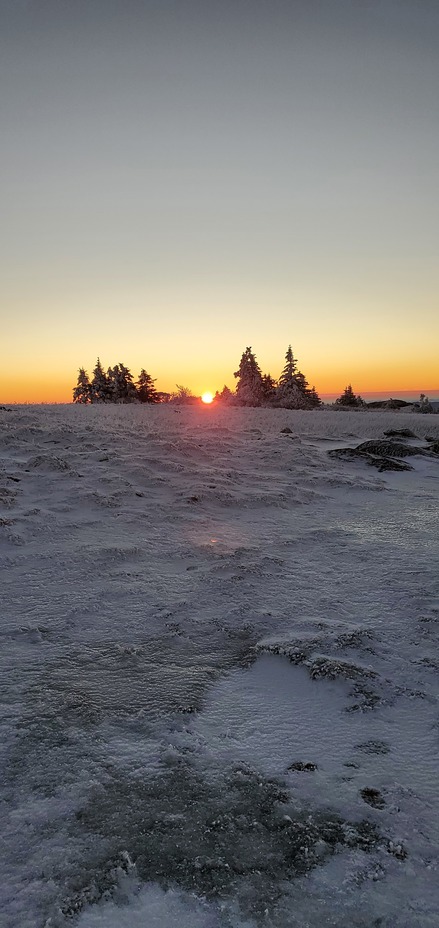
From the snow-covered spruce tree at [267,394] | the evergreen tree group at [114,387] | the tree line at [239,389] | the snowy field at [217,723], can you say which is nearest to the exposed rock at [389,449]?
the snowy field at [217,723]

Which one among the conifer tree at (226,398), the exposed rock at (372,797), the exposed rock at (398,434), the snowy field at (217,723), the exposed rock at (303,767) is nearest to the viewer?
the snowy field at (217,723)

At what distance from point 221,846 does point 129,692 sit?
Result: 153 cm

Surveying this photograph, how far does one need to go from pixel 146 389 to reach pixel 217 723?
53.8 metres

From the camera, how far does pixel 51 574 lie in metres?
6.29

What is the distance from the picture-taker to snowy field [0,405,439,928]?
7.86 feet

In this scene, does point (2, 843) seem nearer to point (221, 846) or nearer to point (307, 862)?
point (221, 846)

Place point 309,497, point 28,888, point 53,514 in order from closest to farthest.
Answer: point 28,888 → point 53,514 → point 309,497

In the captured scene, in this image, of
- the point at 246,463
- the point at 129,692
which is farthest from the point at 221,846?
the point at 246,463

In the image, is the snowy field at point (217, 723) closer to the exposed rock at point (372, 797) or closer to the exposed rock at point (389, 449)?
the exposed rock at point (372, 797)

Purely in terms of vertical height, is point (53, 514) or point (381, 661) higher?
point (53, 514)

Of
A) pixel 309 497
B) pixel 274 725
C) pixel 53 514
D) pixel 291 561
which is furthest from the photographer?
pixel 309 497

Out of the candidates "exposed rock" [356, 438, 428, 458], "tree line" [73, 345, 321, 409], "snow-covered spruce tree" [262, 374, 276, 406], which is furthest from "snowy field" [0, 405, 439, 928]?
"snow-covered spruce tree" [262, 374, 276, 406]

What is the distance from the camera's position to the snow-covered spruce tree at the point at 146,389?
2169 inches

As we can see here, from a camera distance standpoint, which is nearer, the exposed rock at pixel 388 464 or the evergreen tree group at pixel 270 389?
the exposed rock at pixel 388 464
